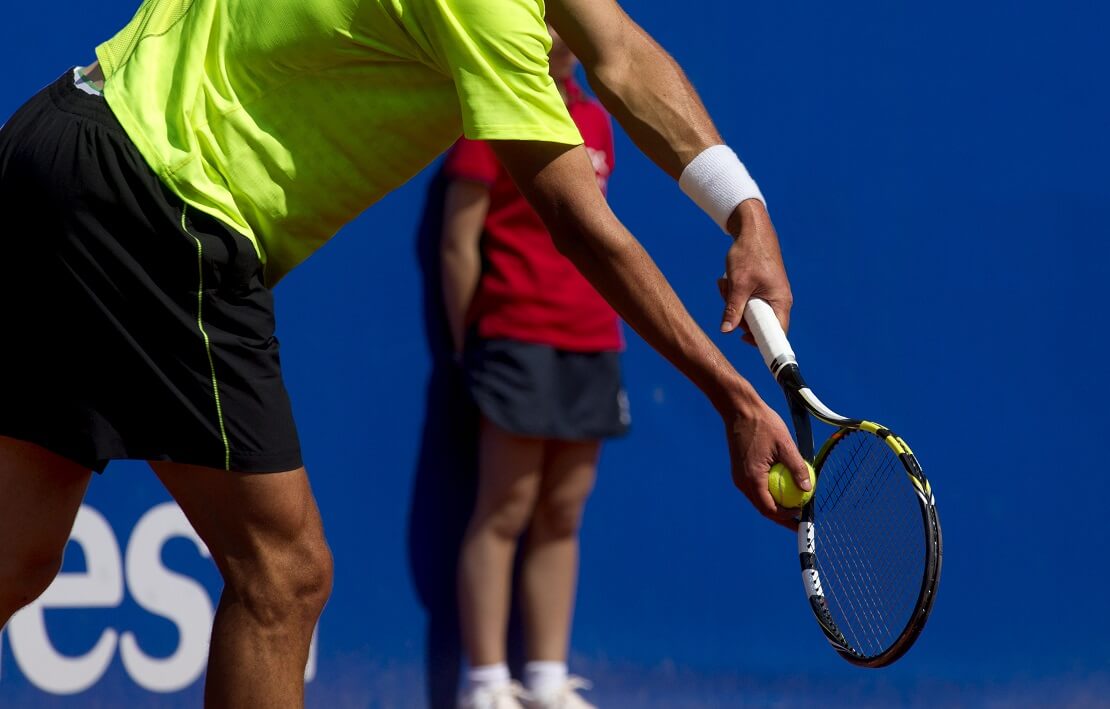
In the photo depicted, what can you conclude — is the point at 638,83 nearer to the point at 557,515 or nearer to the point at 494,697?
the point at 557,515

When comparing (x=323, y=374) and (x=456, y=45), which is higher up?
(x=323, y=374)

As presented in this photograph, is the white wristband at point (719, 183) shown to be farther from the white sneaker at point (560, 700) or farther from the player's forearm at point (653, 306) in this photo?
A: the white sneaker at point (560, 700)

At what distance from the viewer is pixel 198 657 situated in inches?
156

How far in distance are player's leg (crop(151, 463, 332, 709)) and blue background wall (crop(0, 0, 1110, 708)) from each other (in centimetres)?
166

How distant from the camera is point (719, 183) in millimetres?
2633

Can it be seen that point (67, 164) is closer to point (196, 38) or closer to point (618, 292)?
point (196, 38)

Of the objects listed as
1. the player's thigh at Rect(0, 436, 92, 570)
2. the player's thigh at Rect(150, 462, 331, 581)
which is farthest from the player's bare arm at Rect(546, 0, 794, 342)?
the player's thigh at Rect(0, 436, 92, 570)

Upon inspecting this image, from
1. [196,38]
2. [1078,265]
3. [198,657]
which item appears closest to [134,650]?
[198,657]

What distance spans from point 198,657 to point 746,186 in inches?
79.2

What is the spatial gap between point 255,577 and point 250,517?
9 centimetres

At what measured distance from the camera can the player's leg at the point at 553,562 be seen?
4.17 meters

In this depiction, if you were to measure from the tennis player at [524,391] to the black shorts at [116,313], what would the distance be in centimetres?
169

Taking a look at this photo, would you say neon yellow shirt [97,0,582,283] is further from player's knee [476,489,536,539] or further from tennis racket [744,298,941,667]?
player's knee [476,489,536,539]

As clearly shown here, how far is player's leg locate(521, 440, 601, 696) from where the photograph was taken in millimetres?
4168
